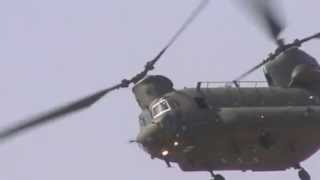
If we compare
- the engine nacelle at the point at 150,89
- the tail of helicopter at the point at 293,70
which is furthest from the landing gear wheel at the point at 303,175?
the engine nacelle at the point at 150,89

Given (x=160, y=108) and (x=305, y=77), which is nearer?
(x=160, y=108)

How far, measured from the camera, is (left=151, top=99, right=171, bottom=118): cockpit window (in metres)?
53.1

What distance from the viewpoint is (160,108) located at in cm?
5350

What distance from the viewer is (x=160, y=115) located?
173 feet

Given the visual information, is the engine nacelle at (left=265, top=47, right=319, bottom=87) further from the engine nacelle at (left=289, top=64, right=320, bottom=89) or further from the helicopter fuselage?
the helicopter fuselage

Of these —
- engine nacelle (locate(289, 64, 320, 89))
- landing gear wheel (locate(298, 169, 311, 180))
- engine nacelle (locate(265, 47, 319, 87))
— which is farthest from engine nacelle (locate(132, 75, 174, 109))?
landing gear wheel (locate(298, 169, 311, 180))

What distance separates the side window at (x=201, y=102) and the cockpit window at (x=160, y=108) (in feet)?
5.48

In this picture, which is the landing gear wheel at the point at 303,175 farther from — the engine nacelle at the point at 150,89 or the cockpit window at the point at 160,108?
the engine nacelle at the point at 150,89

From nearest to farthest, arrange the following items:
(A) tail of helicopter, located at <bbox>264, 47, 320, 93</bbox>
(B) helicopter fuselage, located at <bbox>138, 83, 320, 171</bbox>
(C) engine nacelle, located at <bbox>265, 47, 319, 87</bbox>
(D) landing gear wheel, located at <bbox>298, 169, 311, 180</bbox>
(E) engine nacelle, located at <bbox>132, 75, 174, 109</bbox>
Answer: (B) helicopter fuselage, located at <bbox>138, 83, 320, 171</bbox>
(D) landing gear wheel, located at <bbox>298, 169, 311, 180</bbox>
(E) engine nacelle, located at <bbox>132, 75, 174, 109</bbox>
(A) tail of helicopter, located at <bbox>264, 47, 320, 93</bbox>
(C) engine nacelle, located at <bbox>265, 47, 319, 87</bbox>

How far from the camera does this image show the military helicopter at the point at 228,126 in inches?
2040

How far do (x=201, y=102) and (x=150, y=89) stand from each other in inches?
180

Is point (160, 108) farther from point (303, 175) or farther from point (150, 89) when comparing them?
point (303, 175)

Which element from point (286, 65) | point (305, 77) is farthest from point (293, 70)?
point (305, 77)

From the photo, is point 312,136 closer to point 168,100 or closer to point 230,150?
point 230,150
